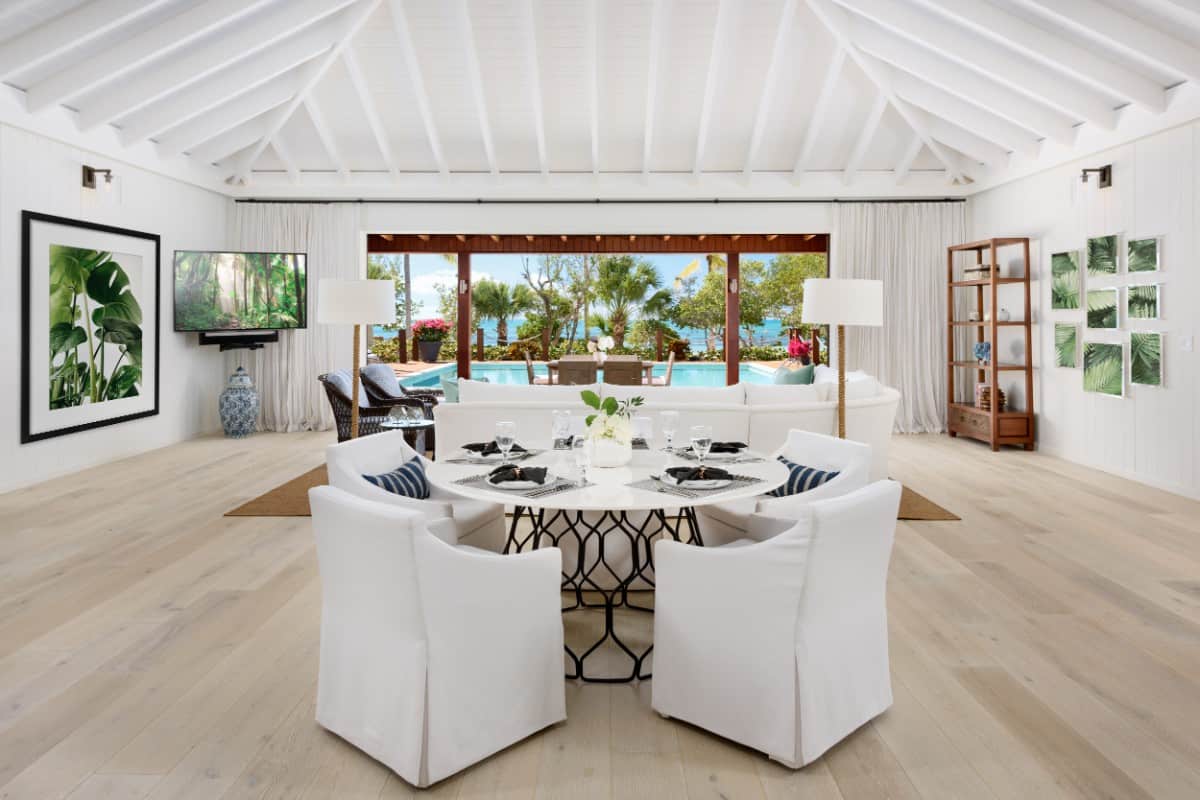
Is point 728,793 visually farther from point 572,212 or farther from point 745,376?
point 745,376

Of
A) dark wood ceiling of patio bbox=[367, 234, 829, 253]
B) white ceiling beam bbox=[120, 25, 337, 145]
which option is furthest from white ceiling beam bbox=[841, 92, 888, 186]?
white ceiling beam bbox=[120, 25, 337, 145]

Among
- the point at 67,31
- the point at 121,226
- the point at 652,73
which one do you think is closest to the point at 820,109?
the point at 652,73

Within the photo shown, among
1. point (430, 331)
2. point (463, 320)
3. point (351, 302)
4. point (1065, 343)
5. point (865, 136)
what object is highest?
point (865, 136)

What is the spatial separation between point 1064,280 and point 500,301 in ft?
33.0

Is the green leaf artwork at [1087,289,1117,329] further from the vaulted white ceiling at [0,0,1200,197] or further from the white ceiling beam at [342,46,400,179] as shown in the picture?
the white ceiling beam at [342,46,400,179]

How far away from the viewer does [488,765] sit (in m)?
2.09

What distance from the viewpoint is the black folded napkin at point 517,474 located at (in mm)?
2576

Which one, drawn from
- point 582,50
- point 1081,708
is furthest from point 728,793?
point 582,50

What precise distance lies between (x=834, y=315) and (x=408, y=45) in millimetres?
4150

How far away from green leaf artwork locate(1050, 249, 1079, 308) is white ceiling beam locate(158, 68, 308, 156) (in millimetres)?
6718

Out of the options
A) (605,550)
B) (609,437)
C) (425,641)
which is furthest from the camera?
(605,550)

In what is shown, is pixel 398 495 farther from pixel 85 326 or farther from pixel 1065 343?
pixel 1065 343

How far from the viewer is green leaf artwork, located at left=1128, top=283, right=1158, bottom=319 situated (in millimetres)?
5543

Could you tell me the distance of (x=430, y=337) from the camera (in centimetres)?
1399
